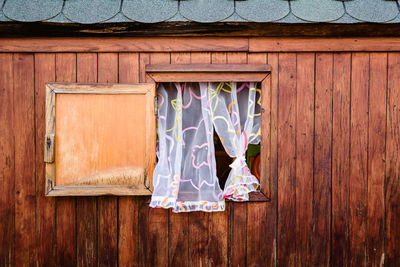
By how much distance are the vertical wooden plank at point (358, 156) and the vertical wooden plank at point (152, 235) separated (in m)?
1.69

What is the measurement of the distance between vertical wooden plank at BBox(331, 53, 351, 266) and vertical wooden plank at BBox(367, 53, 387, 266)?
0.65ft

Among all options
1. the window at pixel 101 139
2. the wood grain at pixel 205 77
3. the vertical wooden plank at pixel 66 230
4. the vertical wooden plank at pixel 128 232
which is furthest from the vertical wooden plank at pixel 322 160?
the vertical wooden plank at pixel 66 230

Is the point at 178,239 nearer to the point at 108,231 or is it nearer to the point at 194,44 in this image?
the point at 108,231

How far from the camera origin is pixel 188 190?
2.53m

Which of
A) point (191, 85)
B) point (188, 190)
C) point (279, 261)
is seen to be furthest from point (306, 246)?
point (191, 85)

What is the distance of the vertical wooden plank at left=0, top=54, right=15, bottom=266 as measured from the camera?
8.17ft

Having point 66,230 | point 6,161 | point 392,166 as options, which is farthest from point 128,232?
point 392,166

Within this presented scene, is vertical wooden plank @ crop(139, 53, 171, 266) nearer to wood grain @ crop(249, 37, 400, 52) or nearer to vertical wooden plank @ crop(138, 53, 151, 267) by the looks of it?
vertical wooden plank @ crop(138, 53, 151, 267)

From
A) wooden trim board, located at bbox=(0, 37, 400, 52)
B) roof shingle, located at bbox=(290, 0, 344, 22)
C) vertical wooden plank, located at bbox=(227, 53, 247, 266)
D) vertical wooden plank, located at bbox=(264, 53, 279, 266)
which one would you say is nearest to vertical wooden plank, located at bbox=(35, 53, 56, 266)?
wooden trim board, located at bbox=(0, 37, 400, 52)

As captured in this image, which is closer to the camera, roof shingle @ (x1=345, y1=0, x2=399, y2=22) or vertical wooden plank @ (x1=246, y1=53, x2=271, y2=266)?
roof shingle @ (x1=345, y1=0, x2=399, y2=22)

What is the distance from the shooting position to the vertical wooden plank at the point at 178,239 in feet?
8.29

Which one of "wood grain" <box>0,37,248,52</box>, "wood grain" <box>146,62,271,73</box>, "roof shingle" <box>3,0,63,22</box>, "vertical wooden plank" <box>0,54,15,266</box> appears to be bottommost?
"vertical wooden plank" <box>0,54,15,266</box>

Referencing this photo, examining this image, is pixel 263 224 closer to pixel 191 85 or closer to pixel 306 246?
pixel 306 246

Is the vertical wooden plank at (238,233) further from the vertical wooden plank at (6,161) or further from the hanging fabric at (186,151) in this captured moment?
the vertical wooden plank at (6,161)
